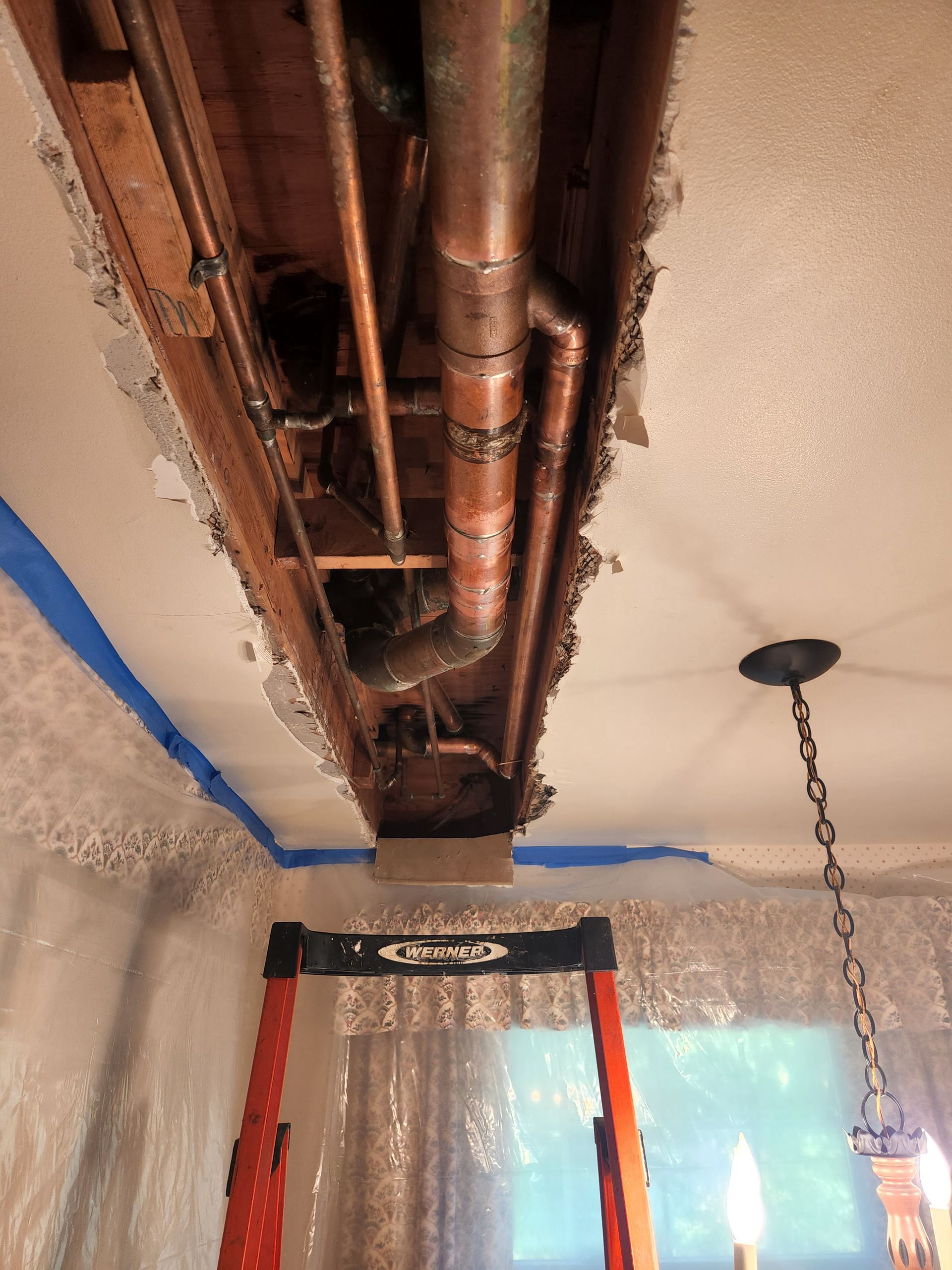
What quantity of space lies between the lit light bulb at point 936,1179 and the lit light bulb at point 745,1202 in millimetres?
262

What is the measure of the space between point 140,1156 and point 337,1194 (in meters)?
Result: 0.85

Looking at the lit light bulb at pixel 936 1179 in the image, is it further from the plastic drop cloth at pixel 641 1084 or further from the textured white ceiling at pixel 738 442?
the plastic drop cloth at pixel 641 1084

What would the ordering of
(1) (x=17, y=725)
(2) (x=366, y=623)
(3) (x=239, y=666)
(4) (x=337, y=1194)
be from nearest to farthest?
(1) (x=17, y=725) → (3) (x=239, y=666) → (2) (x=366, y=623) → (4) (x=337, y=1194)

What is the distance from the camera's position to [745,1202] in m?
1.02

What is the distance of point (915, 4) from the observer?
63 centimetres

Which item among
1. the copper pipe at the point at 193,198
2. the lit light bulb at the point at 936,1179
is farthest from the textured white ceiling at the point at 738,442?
the lit light bulb at the point at 936,1179

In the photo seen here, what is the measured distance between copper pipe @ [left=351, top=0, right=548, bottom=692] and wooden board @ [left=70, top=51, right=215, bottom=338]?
10.9 inches

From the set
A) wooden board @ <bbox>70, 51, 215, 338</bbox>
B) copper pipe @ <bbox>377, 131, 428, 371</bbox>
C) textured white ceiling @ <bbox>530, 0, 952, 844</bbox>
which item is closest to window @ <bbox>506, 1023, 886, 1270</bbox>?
textured white ceiling @ <bbox>530, 0, 952, 844</bbox>

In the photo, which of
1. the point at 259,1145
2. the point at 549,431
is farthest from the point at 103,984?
the point at 549,431

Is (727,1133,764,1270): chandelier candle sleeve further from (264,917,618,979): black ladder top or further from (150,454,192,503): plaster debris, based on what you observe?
(150,454,192,503): plaster debris

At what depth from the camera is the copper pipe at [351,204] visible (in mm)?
613

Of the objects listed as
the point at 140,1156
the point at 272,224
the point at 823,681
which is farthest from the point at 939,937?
the point at 272,224

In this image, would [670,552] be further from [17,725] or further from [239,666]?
[17,725]

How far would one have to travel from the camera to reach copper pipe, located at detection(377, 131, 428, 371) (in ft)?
2.86
